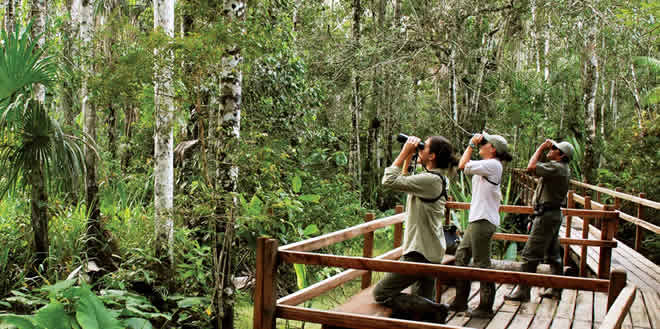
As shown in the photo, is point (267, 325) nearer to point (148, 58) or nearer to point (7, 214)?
point (148, 58)

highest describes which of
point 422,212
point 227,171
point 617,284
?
point 227,171

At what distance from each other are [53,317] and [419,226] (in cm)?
286

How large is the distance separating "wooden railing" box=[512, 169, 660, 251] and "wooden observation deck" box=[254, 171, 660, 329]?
48mm

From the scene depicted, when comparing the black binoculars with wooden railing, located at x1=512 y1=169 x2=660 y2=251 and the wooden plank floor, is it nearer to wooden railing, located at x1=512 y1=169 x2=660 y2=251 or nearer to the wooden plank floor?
wooden railing, located at x1=512 y1=169 x2=660 y2=251

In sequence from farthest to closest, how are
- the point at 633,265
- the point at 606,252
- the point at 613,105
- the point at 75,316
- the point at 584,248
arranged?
the point at 613,105, the point at 633,265, the point at 584,248, the point at 606,252, the point at 75,316

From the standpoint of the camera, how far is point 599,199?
9.85m

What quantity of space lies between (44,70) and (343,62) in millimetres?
9153

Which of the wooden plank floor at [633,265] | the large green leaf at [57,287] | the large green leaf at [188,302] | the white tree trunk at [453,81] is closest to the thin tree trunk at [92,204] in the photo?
the large green leaf at [57,287]

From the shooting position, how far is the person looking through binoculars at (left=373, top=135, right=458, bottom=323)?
13.0 feet

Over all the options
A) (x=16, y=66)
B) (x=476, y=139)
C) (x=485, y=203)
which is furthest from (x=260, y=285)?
(x=16, y=66)

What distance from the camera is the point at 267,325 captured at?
3.12m

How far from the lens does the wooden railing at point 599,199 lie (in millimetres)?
7023

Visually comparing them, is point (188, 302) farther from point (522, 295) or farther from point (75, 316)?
point (522, 295)

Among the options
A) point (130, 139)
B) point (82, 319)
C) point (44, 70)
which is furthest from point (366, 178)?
point (82, 319)
